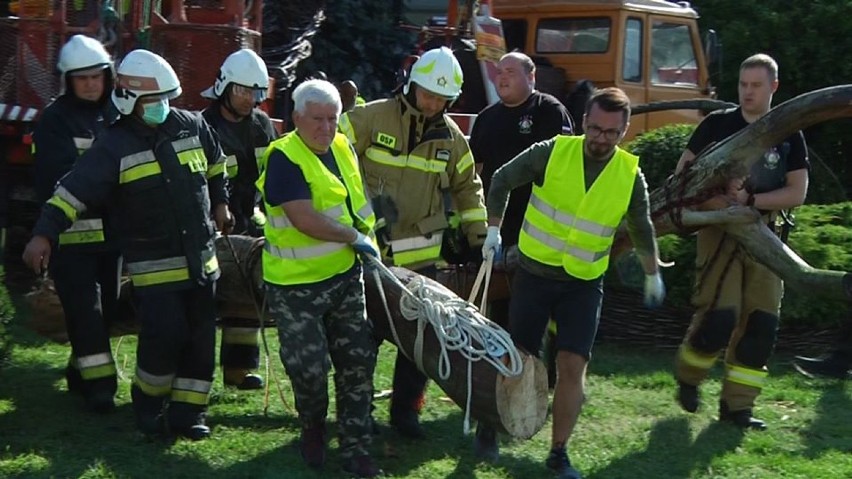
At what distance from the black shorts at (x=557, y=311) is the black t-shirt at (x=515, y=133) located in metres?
1.60

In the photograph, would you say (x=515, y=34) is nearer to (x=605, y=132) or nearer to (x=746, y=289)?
(x=746, y=289)

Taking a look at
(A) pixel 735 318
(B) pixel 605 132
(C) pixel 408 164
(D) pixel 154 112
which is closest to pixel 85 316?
(D) pixel 154 112

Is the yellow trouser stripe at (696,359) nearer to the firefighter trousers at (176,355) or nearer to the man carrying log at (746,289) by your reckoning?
the man carrying log at (746,289)

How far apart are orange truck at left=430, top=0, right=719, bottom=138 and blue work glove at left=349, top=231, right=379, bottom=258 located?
20.7 feet

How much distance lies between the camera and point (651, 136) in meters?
9.78

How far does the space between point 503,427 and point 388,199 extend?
4.75 ft

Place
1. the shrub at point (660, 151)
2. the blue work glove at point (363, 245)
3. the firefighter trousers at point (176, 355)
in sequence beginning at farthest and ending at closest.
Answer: the shrub at point (660, 151), the firefighter trousers at point (176, 355), the blue work glove at point (363, 245)

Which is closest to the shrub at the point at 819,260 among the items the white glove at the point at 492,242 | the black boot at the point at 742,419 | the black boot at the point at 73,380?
the black boot at the point at 742,419

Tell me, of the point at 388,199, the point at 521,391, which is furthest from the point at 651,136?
the point at 521,391

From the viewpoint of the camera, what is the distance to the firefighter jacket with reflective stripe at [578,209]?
6031 millimetres

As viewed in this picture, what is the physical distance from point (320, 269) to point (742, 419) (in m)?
2.67

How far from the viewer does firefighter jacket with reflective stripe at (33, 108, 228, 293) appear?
6.25 metres

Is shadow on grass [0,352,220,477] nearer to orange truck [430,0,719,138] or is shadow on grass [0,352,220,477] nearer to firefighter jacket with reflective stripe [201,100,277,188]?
firefighter jacket with reflective stripe [201,100,277,188]

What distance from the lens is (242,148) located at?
24.6ft
